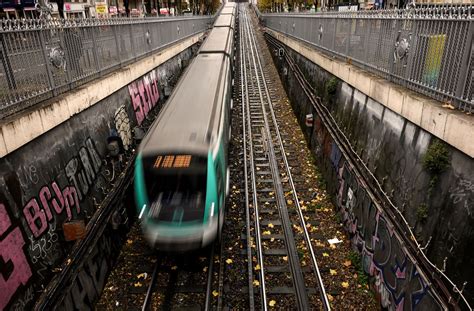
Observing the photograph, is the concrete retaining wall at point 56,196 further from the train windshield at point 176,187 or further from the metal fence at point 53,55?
the train windshield at point 176,187

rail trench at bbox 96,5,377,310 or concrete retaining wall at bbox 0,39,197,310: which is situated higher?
concrete retaining wall at bbox 0,39,197,310

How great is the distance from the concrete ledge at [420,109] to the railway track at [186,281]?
586 cm

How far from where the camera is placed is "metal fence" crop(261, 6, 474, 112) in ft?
20.5

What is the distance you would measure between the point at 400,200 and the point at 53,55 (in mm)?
8980

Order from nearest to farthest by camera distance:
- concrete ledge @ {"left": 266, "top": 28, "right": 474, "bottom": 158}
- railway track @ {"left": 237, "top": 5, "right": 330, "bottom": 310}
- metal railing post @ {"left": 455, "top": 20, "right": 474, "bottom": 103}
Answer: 1. concrete ledge @ {"left": 266, "top": 28, "right": 474, "bottom": 158}
2. metal railing post @ {"left": 455, "top": 20, "right": 474, "bottom": 103}
3. railway track @ {"left": 237, "top": 5, "right": 330, "bottom": 310}

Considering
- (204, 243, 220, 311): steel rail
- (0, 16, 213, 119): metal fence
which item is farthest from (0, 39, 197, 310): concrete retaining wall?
(204, 243, 220, 311): steel rail

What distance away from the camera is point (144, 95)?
1498 centimetres

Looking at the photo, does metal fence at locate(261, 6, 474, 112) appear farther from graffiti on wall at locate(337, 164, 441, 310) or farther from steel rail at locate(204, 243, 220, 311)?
steel rail at locate(204, 243, 220, 311)

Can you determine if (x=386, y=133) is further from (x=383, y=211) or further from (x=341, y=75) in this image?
(x=341, y=75)

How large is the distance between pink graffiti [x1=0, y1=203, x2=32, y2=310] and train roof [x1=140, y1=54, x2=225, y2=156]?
9.54 ft

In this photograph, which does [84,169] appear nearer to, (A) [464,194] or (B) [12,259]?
(B) [12,259]

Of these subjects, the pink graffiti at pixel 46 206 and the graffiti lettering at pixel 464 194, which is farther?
the pink graffiti at pixel 46 206

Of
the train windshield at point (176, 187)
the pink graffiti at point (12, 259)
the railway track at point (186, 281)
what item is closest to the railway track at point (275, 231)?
the railway track at point (186, 281)

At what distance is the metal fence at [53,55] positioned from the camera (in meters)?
7.15
